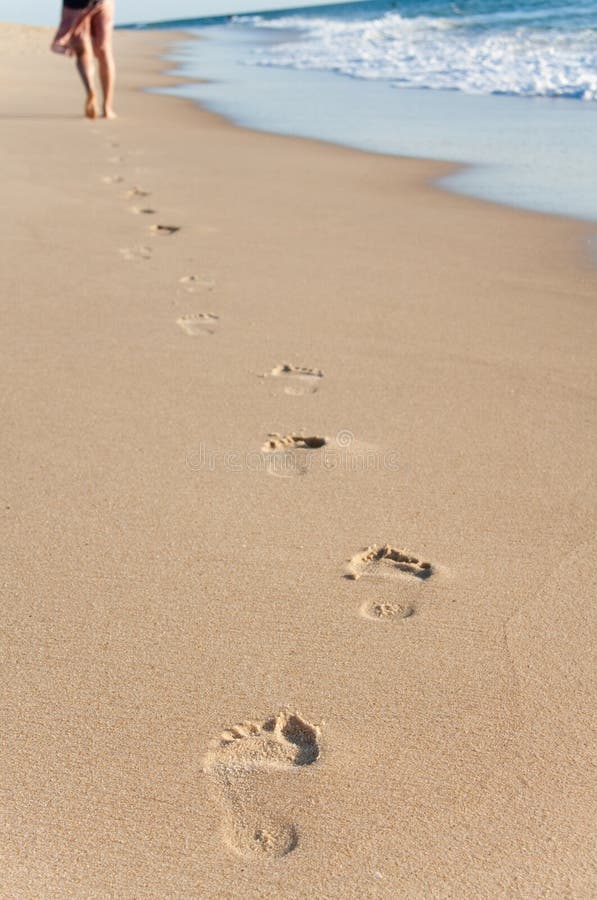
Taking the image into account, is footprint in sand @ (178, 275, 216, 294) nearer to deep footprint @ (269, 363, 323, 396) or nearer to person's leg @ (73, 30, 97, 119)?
deep footprint @ (269, 363, 323, 396)

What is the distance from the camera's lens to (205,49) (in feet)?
67.6

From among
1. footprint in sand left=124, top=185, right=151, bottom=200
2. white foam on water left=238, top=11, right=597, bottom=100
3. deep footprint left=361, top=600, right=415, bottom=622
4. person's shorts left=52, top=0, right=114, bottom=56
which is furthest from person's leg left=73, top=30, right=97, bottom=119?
deep footprint left=361, top=600, right=415, bottom=622

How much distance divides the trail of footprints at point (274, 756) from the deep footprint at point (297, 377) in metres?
0.87

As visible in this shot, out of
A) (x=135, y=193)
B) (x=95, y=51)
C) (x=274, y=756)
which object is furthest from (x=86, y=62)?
(x=274, y=756)

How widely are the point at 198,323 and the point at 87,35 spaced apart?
547 cm

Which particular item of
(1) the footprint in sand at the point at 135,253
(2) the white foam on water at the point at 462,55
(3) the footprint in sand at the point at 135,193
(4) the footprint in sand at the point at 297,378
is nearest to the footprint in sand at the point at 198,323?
(4) the footprint in sand at the point at 297,378

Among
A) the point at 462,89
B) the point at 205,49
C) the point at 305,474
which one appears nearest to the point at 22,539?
the point at 305,474

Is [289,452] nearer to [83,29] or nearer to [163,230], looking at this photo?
[163,230]

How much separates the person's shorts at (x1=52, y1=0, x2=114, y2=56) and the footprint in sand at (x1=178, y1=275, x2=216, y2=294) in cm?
468

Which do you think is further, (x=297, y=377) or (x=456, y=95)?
(x=456, y=95)

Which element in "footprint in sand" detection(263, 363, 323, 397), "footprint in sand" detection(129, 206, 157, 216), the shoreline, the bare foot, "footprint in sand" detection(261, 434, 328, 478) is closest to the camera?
"footprint in sand" detection(261, 434, 328, 478)

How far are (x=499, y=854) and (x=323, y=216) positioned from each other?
154 inches

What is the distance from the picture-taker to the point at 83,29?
779 cm

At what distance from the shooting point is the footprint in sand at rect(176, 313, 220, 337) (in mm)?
3268
